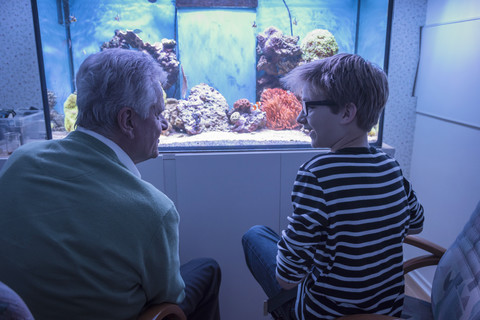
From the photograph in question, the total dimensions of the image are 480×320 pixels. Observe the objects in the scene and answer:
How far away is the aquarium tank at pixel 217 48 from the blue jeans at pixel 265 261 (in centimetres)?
62

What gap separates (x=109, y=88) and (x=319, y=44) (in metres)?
1.34

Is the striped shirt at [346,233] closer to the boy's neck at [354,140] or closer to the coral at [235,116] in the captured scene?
the boy's neck at [354,140]

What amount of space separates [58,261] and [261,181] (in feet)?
4.09

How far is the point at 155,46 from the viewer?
1936mm

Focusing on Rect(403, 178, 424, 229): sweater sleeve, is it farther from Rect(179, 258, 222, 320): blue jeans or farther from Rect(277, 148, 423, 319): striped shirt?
Rect(179, 258, 222, 320): blue jeans

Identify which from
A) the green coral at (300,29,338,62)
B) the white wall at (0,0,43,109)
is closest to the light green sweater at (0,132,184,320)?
the green coral at (300,29,338,62)

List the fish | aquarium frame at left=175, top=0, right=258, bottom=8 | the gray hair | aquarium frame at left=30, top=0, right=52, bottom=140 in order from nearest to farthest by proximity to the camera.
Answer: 1. the gray hair
2. aquarium frame at left=30, top=0, right=52, bottom=140
3. aquarium frame at left=175, top=0, right=258, bottom=8
4. the fish

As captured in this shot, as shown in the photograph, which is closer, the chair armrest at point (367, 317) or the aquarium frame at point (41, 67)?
the chair armrest at point (367, 317)

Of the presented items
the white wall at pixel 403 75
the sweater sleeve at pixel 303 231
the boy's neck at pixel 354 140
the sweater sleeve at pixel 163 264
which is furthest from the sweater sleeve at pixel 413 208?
the white wall at pixel 403 75

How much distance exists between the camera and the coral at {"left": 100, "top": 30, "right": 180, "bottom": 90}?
6.31ft

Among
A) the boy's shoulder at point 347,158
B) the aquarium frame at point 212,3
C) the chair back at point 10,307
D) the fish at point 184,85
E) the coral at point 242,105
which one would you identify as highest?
the aquarium frame at point 212,3

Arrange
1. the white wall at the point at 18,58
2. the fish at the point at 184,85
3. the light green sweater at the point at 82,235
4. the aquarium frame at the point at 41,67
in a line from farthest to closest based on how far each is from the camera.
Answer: the white wall at the point at 18,58 < the fish at the point at 184,85 < the aquarium frame at the point at 41,67 < the light green sweater at the point at 82,235

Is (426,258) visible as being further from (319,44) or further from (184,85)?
(184,85)

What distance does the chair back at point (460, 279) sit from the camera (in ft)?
3.51
